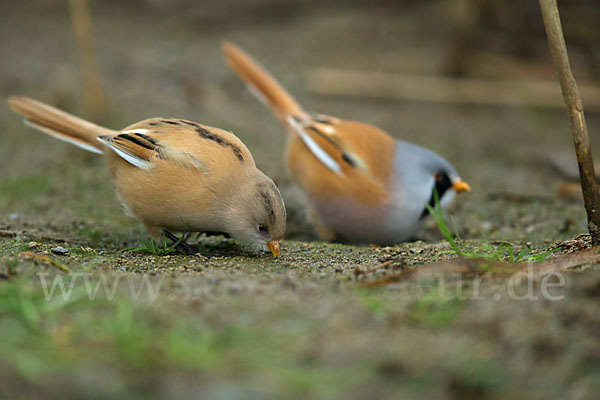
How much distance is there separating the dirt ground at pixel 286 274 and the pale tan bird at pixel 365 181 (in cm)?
38

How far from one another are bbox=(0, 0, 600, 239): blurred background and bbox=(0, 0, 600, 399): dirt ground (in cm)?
3

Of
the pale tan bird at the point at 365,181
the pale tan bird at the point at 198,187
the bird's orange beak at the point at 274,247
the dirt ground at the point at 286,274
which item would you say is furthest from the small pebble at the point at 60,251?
the pale tan bird at the point at 365,181

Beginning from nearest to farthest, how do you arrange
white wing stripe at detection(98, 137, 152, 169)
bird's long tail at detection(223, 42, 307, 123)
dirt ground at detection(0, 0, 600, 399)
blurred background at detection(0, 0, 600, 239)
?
1. dirt ground at detection(0, 0, 600, 399)
2. white wing stripe at detection(98, 137, 152, 169)
3. blurred background at detection(0, 0, 600, 239)
4. bird's long tail at detection(223, 42, 307, 123)

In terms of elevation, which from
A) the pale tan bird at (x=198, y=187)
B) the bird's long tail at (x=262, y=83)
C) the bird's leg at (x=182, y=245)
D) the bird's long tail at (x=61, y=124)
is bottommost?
the bird's leg at (x=182, y=245)

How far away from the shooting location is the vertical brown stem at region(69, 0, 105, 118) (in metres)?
6.07

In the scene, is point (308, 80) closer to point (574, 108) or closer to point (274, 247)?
point (274, 247)

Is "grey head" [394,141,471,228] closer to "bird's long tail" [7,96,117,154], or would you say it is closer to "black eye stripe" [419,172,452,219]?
"black eye stripe" [419,172,452,219]

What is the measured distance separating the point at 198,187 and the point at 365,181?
1.46 metres

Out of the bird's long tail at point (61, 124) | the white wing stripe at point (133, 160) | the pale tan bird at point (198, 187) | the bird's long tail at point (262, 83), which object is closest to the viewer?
the pale tan bird at point (198, 187)

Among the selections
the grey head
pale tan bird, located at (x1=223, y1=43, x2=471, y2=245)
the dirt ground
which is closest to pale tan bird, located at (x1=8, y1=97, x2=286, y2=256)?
the dirt ground

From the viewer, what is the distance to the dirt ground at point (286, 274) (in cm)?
196

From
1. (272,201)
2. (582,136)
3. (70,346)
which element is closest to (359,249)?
(272,201)

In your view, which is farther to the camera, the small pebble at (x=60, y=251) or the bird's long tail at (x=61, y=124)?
the bird's long tail at (x=61, y=124)

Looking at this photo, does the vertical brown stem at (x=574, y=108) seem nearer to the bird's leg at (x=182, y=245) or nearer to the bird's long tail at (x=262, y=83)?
the bird's leg at (x=182, y=245)
